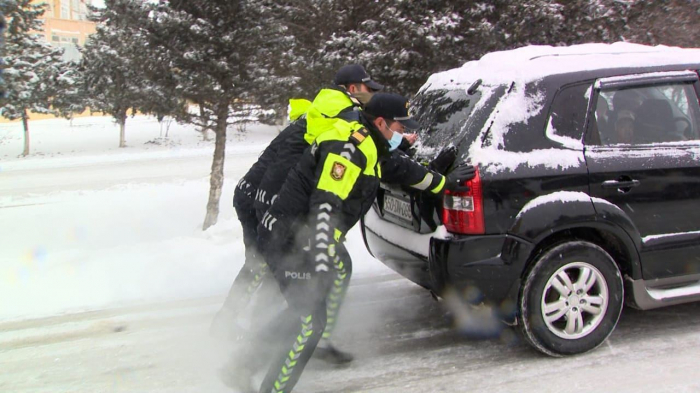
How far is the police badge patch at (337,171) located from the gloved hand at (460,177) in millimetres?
769

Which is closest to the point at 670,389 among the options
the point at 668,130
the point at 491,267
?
the point at 491,267

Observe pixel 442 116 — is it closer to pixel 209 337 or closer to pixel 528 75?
pixel 528 75

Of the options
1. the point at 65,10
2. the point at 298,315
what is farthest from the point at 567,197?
the point at 65,10

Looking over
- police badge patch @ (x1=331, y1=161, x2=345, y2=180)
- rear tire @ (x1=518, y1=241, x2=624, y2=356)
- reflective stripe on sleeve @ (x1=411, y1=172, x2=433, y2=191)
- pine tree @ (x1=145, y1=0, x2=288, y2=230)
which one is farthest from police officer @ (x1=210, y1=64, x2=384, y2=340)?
pine tree @ (x1=145, y1=0, x2=288, y2=230)

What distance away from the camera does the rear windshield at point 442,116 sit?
12.2 feet


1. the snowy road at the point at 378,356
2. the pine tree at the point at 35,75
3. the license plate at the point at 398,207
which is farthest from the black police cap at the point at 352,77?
Result: the pine tree at the point at 35,75

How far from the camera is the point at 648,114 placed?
3.83 m

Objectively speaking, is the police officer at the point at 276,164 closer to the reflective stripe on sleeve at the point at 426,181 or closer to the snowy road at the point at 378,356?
the snowy road at the point at 378,356

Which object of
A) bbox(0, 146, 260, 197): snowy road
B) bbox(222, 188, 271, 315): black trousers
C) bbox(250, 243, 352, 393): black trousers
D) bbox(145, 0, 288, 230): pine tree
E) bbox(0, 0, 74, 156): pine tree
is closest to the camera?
bbox(250, 243, 352, 393): black trousers

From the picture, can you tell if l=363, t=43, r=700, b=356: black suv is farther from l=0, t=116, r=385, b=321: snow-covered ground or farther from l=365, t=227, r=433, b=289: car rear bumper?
l=0, t=116, r=385, b=321: snow-covered ground

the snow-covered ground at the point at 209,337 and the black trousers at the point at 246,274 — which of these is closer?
the snow-covered ground at the point at 209,337

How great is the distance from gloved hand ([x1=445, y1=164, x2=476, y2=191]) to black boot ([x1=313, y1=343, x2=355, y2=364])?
1334 millimetres

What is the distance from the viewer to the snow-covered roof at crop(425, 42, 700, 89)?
12.0 ft

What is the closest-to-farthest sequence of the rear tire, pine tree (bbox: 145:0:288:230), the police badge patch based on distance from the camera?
1. the police badge patch
2. the rear tire
3. pine tree (bbox: 145:0:288:230)
